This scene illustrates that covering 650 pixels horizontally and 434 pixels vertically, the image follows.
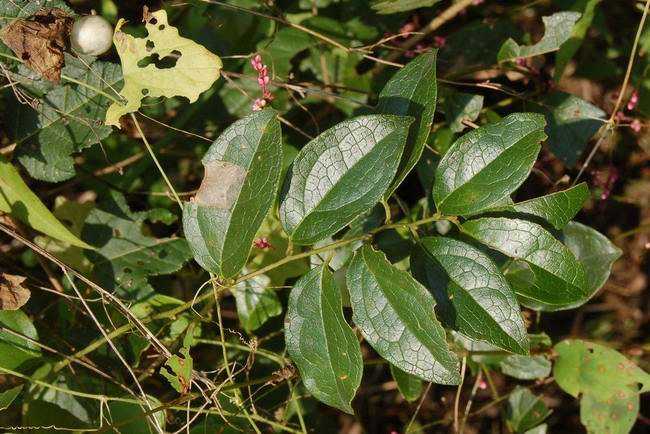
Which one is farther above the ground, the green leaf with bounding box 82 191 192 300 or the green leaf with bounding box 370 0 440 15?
the green leaf with bounding box 370 0 440 15

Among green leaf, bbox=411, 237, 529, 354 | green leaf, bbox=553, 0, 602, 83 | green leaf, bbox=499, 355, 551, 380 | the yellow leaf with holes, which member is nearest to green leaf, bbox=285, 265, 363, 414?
green leaf, bbox=411, 237, 529, 354

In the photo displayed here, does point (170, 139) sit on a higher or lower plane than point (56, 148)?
lower

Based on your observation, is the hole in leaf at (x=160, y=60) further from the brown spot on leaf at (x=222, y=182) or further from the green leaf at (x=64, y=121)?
the brown spot on leaf at (x=222, y=182)

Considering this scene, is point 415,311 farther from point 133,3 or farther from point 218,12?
point 133,3

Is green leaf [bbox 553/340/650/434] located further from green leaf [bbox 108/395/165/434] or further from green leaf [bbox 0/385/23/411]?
green leaf [bbox 0/385/23/411]

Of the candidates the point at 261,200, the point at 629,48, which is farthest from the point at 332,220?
the point at 629,48

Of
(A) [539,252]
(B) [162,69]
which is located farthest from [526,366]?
(B) [162,69]
